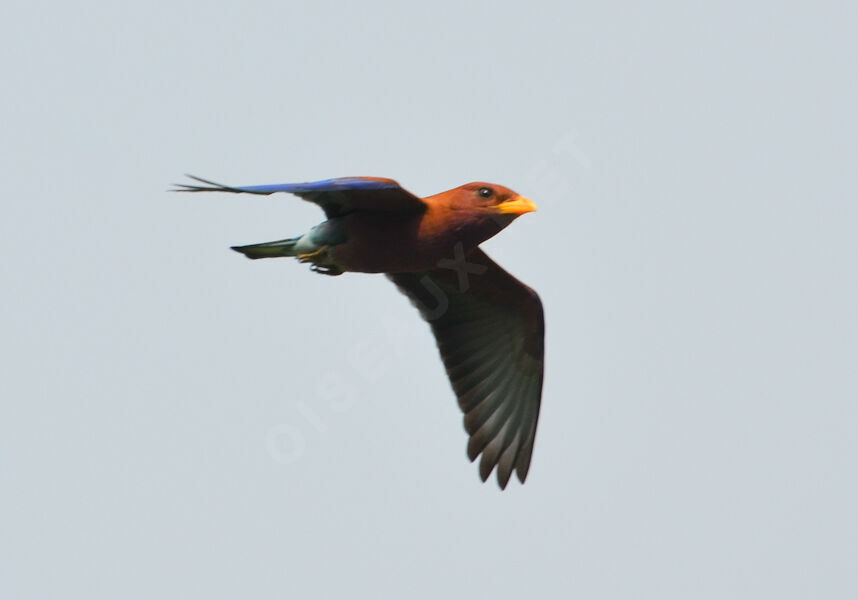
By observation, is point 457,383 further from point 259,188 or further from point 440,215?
point 259,188

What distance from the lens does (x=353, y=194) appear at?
13.5m

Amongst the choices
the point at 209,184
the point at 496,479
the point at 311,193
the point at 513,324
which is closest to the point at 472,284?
the point at 513,324

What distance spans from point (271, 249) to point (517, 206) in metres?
2.59

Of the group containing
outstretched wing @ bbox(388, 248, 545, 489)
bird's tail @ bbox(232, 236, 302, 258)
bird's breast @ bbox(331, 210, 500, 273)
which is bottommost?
outstretched wing @ bbox(388, 248, 545, 489)

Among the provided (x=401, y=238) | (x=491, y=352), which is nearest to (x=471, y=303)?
(x=491, y=352)

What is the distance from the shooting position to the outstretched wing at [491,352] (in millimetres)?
16031

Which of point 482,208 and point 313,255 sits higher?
point 482,208

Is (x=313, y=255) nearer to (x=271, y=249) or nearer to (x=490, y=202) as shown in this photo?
(x=271, y=249)

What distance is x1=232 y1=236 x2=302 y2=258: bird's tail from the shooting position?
1430 cm

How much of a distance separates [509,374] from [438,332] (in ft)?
3.15

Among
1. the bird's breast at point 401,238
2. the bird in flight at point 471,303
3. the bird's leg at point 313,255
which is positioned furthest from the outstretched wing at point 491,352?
the bird's leg at point 313,255

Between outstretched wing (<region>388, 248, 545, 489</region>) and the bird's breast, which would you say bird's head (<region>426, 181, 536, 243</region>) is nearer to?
the bird's breast

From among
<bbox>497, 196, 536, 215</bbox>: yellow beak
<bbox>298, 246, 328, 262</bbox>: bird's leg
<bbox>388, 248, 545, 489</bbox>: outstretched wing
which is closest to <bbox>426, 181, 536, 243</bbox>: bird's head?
<bbox>497, 196, 536, 215</bbox>: yellow beak

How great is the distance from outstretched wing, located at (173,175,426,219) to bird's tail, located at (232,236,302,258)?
0.52 m
